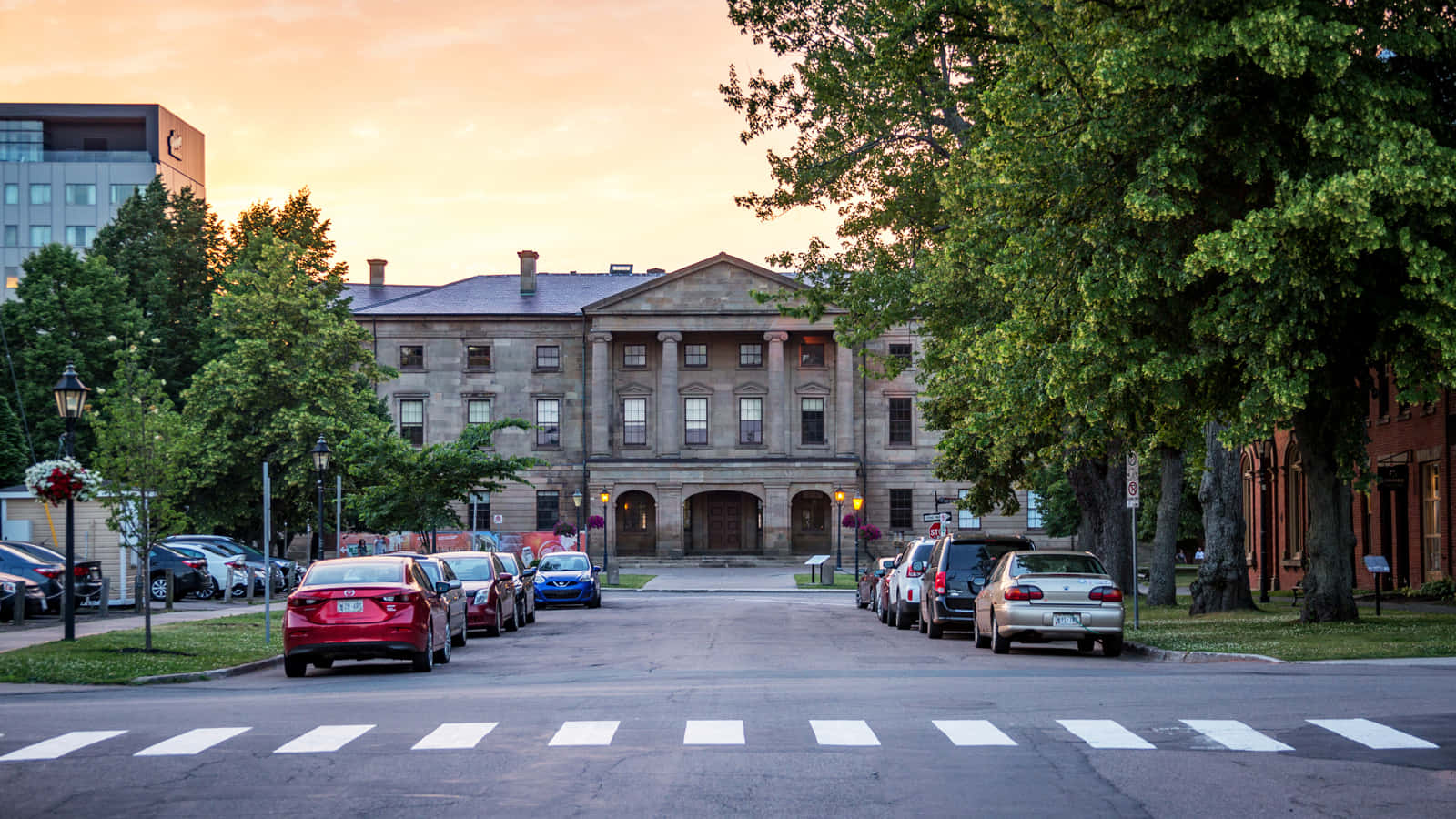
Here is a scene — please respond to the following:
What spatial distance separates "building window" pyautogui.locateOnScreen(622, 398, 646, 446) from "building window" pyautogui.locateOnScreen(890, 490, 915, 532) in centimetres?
1341

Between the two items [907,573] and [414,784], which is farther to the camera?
[907,573]

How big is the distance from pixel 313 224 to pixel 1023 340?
158 feet

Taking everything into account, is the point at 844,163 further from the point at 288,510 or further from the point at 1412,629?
the point at 288,510

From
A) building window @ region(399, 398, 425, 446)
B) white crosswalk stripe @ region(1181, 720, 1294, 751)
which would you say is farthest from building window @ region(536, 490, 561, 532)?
white crosswalk stripe @ region(1181, 720, 1294, 751)

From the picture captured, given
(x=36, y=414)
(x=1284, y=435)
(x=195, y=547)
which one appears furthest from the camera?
(x=36, y=414)

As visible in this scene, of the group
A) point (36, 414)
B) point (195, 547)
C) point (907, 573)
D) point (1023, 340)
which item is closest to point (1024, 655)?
point (1023, 340)

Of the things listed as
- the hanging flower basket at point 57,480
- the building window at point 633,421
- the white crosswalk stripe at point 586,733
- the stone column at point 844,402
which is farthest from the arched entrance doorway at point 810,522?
the white crosswalk stripe at point 586,733

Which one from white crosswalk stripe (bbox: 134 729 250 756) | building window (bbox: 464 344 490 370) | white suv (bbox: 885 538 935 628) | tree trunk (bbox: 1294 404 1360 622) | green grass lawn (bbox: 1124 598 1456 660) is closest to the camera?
white crosswalk stripe (bbox: 134 729 250 756)

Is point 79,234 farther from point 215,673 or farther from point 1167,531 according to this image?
point 215,673

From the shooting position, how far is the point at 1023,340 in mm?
23797

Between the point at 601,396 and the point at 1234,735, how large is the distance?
243 feet

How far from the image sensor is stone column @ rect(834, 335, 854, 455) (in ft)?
277

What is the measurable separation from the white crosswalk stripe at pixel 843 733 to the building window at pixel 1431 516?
88.3ft

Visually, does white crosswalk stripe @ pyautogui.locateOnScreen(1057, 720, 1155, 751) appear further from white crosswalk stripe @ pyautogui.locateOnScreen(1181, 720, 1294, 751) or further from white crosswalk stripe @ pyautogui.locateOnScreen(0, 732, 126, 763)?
white crosswalk stripe @ pyautogui.locateOnScreen(0, 732, 126, 763)
